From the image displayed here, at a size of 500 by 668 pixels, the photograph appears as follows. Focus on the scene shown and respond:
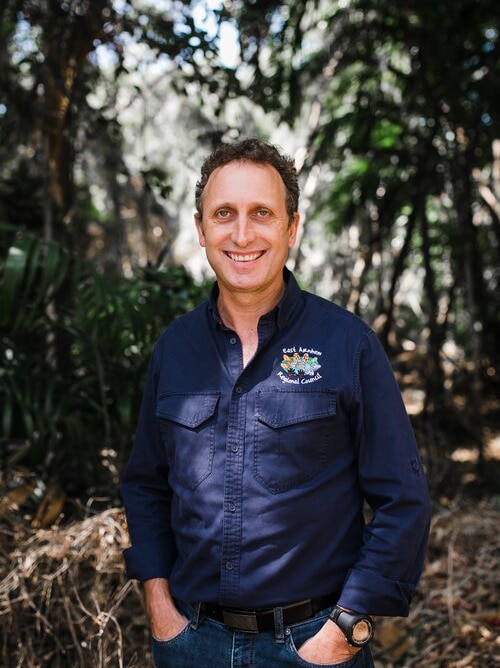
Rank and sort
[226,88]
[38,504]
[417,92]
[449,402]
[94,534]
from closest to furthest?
[94,534] < [38,504] < [226,88] < [417,92] < [449,402]

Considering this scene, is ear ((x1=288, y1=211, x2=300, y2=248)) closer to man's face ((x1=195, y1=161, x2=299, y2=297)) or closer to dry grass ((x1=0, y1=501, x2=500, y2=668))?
Result: man's face ((x1=195, y1=161, x2=299, y2=297))

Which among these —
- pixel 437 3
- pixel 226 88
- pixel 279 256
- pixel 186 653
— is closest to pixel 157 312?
pixel 226 88

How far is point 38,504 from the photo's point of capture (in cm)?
353

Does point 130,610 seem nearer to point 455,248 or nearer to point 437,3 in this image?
point 437,3

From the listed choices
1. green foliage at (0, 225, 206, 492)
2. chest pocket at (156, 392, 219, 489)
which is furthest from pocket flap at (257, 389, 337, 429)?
green foliage at (0, 225, 206, 492)

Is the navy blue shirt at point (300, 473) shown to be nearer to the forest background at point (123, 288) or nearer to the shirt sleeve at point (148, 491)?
the shirt sleeve at point (148, 491)

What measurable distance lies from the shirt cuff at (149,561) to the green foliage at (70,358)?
1.19 meters

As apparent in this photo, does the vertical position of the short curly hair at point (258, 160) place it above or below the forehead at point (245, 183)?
above

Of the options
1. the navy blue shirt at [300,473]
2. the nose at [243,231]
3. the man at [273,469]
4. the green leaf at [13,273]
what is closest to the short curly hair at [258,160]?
the man at [273,469]

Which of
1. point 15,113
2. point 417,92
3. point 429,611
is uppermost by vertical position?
point 417,92

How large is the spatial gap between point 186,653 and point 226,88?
339cm

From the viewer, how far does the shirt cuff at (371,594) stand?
1.78 meters

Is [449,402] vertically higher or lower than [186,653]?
higher

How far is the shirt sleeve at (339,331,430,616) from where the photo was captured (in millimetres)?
1793
